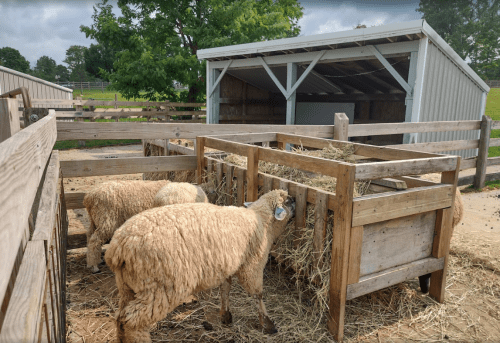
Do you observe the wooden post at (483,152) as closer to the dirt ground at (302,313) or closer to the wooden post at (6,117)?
the dirt ground at (302,313)

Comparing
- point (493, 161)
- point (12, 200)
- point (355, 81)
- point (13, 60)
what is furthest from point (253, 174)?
point (13, 60)

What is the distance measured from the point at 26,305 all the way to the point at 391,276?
2.94 metres

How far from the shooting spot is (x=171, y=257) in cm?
244

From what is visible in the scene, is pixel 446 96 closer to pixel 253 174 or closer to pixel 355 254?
pixel 253 174

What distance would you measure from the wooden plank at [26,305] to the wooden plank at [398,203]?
2.20 metres

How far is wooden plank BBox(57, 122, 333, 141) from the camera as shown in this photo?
445 cm

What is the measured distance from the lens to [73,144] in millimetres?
15609

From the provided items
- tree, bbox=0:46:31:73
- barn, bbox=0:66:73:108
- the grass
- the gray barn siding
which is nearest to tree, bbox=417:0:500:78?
the grass

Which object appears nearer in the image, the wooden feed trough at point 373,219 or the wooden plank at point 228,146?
the wooden feed trough at point 373,219

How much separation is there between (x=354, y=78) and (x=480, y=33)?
147 ft

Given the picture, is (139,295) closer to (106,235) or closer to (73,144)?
(106,235)

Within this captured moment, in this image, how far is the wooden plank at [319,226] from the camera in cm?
311

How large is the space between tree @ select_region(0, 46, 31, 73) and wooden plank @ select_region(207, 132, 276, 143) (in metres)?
88.3

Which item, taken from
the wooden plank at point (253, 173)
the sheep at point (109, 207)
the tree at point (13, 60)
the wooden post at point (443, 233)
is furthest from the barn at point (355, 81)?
the tree at point (13, 60)
